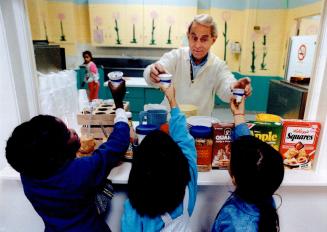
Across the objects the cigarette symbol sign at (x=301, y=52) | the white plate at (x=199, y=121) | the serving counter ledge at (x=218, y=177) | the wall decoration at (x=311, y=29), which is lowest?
the serving counter ledge at (x=218, y=177)

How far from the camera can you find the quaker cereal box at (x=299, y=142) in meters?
1.08

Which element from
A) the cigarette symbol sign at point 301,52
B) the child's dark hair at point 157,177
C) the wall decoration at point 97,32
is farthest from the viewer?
the wall decoration at point 97,32

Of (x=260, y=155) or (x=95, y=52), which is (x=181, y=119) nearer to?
(x=260, y=155)

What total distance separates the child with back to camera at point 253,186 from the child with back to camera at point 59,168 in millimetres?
423

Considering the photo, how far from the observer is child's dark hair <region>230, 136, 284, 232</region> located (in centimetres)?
77

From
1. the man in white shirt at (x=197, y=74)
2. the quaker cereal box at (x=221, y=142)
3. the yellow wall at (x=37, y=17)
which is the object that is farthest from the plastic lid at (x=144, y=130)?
the yellow wall at (x=37, y=17)

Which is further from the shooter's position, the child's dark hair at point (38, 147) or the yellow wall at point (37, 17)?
the yellow wall at point (37, 17)

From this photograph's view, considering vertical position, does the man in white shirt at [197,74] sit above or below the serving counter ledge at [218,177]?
above

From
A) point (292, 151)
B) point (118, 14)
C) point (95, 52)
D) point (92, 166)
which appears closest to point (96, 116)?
point (92, 166)

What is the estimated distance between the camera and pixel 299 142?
1.10 metres

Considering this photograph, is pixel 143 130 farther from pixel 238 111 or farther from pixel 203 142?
pixel 238 111

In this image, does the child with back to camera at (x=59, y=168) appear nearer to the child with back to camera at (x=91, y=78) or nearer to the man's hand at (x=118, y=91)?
the man's hand at (x=118, y=91)

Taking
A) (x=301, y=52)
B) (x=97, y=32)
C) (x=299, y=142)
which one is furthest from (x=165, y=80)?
(x=97, y=32)

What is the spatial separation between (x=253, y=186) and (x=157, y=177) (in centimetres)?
31
